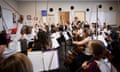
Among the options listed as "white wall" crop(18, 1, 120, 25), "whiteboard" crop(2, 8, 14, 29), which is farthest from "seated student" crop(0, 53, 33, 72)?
"white wall" crop(18, 1, 120, 25)

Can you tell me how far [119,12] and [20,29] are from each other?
365 inches

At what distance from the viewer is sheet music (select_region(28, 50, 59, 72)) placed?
2.26 m

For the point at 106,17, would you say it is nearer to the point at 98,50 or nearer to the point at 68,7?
the point at 68,7

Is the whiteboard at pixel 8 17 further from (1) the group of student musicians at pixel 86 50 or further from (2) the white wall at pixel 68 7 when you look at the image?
(1) the group of student musicians at pixel 86 50

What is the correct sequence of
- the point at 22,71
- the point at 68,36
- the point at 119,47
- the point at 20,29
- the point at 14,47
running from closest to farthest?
1. the point at 22,71
2. the point at 119,47
3. the point at 14,47
4. the point at 20,29
5. the point at 68,36

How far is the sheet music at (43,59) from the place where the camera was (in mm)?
2262

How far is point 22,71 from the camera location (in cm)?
82

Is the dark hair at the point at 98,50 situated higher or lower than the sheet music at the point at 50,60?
higher

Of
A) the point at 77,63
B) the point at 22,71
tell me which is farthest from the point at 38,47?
the point at 22,71

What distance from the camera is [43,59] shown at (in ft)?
7.44

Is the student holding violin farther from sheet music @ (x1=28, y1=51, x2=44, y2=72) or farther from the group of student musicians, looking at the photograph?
sheet music @ (x1=28, y1=51, x2=44, y2=72)

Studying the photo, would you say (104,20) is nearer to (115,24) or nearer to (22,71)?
(115,24)

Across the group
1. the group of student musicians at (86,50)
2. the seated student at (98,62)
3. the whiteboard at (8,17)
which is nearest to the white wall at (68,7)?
the whiteboard at (8,17)

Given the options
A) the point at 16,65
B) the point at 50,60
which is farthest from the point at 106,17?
the point at 16,65
